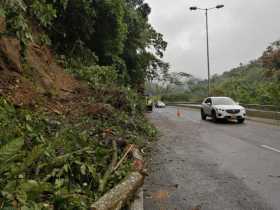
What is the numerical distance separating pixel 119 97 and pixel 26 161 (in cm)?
919

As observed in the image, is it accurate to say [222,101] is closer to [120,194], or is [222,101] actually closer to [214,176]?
[214,176]

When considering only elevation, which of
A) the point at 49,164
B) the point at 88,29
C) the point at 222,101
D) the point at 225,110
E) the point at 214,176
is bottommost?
the point at 214,176

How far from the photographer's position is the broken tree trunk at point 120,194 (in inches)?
147

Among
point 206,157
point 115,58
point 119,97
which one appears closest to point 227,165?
point 206,157

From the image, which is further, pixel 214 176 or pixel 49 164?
pixel 214 176

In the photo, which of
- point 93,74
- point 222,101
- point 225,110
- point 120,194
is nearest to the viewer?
point 120,194

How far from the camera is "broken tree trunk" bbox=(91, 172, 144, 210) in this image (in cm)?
375

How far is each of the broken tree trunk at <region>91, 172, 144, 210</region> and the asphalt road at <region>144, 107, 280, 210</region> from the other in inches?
13.8

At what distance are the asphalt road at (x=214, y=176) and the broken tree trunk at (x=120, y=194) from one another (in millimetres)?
350

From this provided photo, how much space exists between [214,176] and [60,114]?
15.2 feet

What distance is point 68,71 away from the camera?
14.4 metres

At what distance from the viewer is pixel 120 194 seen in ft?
13.7

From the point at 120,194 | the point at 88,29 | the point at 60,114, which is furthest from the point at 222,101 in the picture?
the point at 120,194

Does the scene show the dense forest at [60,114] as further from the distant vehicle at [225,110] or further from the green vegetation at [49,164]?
the distant vehicle at [225,110]
